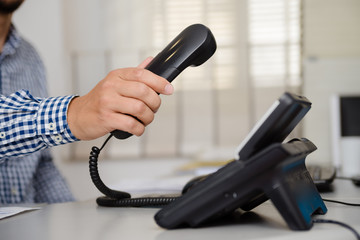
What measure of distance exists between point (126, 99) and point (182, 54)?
0.11m

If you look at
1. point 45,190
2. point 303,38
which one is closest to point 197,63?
point 45,190

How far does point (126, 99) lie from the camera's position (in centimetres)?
57

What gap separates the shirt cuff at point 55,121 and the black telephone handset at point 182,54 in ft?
0.33

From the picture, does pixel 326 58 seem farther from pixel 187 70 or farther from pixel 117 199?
pixel 117 199

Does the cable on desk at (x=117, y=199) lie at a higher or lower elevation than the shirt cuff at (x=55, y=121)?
lower

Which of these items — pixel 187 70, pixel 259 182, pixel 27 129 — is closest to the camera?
pixel 259 182

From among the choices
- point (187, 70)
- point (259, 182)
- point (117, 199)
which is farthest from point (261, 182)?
point (187, 70)

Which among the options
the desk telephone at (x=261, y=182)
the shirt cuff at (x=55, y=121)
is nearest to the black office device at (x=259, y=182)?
the desk telephone at (x=261, y=182)

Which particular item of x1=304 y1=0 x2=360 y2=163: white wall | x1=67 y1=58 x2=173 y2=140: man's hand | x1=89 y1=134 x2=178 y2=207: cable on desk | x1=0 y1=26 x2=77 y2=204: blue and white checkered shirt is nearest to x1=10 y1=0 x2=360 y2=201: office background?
x1=304 y1=0 x2=360 y2=163: white wall

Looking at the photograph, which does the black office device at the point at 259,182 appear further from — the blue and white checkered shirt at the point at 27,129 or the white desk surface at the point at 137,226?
the blue and white checkered shirt at the point at 27,129

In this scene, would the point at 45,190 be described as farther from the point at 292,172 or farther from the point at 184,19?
the point at 184,19

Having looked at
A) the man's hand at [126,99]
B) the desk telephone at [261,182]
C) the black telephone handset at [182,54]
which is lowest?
the desk telephone at [261,182]

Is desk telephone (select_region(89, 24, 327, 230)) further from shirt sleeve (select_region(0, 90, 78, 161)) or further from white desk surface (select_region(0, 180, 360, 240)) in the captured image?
shirt sleeve (select_region(0, 90, 78, 161))

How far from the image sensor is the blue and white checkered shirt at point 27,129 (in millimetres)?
671
